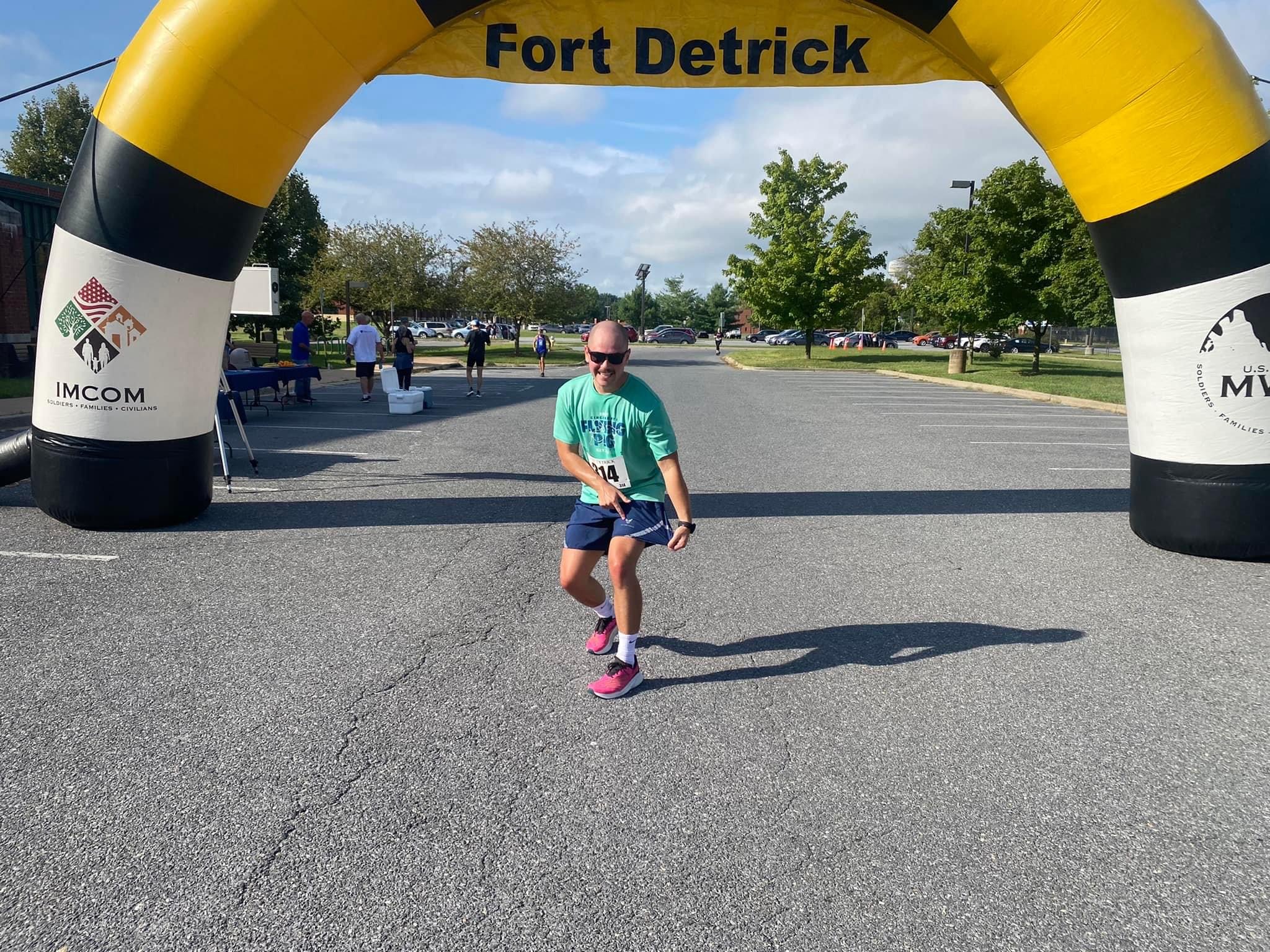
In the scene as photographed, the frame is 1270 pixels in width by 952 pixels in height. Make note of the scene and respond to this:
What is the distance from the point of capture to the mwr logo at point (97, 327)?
6609 millimetres

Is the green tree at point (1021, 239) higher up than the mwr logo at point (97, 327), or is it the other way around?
the green tree at point (1021, 239)

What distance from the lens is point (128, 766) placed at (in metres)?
3.38

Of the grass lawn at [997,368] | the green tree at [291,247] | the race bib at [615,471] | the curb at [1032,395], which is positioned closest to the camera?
the race bib at [615,471]

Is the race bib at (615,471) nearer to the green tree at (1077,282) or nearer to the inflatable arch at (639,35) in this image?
the inflatable arch at (639,35)

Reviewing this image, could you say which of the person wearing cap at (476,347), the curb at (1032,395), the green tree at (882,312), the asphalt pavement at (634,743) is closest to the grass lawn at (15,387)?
the person wearing cap at (476,347)

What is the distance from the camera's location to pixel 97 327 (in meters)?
6.65

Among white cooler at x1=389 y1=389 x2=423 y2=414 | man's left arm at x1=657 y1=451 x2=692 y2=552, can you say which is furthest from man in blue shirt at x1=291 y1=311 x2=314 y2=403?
man's left arm at x1=657 y1=451 x2=692 y2=552

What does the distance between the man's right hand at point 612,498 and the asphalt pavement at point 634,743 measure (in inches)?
34.4

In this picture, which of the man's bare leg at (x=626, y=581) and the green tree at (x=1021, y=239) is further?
the green tree at (x=1021, y=239)

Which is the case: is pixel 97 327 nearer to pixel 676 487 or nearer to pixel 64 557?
pixel 64 557

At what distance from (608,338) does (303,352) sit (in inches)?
573

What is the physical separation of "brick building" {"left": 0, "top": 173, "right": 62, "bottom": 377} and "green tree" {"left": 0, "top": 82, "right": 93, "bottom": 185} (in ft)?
93.3

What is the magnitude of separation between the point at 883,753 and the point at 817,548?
10.8 ft

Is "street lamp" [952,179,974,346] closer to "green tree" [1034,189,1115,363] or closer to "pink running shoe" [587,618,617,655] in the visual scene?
"green tree" [1034,189,1115,363]
